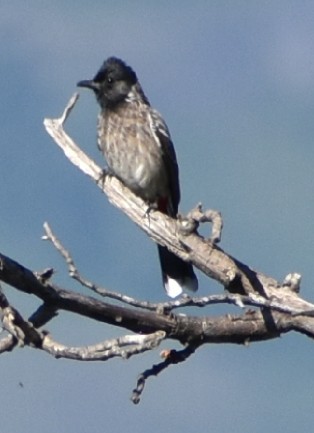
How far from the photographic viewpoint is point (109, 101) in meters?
10.3

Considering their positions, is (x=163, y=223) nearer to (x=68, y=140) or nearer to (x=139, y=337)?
(x=68, y=140)

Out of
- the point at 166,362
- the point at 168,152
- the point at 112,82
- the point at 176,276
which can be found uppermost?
the point at 112,82

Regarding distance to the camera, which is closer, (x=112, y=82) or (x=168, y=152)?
(x=168, y=152)

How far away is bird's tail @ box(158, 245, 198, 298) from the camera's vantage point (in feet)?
31.8

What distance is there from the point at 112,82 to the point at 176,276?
1880mm

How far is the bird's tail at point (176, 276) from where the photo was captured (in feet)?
31.8

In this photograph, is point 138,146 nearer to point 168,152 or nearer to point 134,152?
point 134,152

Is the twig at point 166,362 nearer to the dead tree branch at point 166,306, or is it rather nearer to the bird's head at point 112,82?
the dead tree branch at point 166,306

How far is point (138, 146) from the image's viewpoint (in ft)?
32.7

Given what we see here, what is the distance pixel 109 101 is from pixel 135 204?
110 inches

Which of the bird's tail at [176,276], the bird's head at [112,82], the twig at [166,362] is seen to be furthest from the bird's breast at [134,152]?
the twig at [166,362]

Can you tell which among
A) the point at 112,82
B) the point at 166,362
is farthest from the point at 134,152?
the point at 166,362

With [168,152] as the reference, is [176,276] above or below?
below

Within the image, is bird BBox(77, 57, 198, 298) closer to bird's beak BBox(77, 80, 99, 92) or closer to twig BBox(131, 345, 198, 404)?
bird's beak BBox(77, 80, 99, 92)
